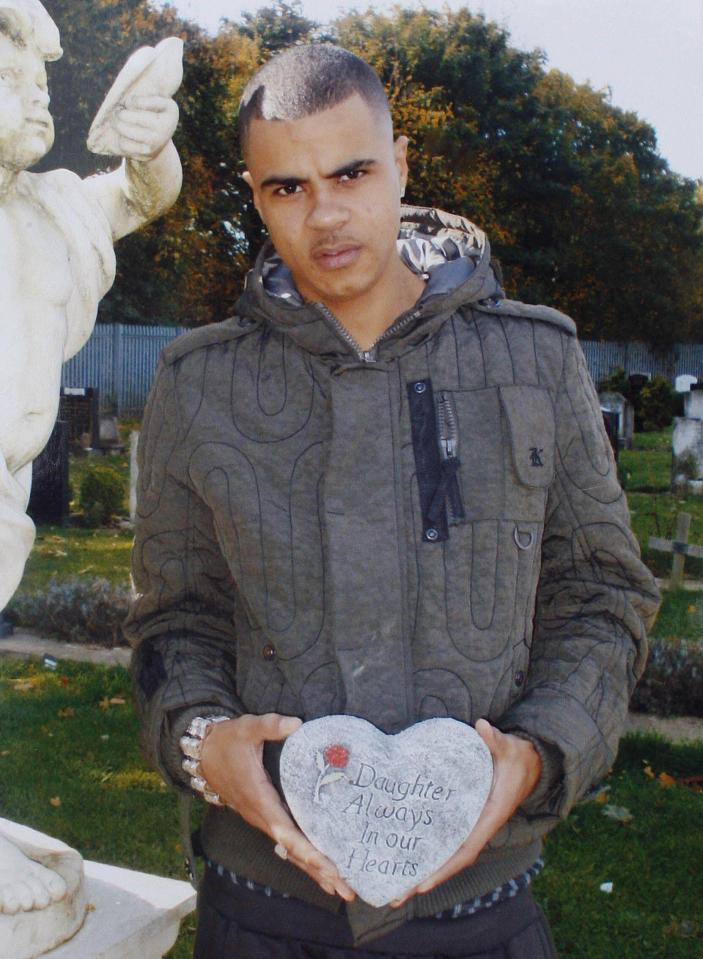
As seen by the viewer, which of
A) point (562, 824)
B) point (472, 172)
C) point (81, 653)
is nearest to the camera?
point (562, 824)

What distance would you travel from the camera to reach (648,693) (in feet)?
18.8

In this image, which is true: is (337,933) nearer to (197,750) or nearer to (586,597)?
(197,750)

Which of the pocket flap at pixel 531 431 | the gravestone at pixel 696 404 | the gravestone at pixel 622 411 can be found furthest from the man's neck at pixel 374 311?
the gravestone at pixel 622 411

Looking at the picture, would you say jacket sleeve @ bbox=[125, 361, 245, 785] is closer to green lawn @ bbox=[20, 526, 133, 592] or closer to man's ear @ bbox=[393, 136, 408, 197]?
man's ear @ bbox=[393, 136, 408, 197]

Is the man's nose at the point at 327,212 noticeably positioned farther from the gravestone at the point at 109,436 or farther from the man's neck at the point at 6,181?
the gravestone at the point at 109,436

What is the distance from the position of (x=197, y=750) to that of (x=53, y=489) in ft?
28.5

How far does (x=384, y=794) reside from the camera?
60.7 inches

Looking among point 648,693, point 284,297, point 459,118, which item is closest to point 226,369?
point 284,297

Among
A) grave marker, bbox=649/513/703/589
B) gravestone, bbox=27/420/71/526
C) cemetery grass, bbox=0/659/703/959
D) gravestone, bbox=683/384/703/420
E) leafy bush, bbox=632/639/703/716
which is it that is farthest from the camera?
gravestone, bbox=683/384/703/420

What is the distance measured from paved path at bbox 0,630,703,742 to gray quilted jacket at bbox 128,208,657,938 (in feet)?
13.5

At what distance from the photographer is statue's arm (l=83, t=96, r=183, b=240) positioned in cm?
202

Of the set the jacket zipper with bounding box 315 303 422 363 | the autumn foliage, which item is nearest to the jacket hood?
the jacket zipper with bounding box 315 303 422 363

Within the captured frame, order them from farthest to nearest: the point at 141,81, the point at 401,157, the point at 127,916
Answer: the point at 127,916 < the point at 141,81 < the point at 401,157

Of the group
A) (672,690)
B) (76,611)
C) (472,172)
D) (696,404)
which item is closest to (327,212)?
(672,690)
